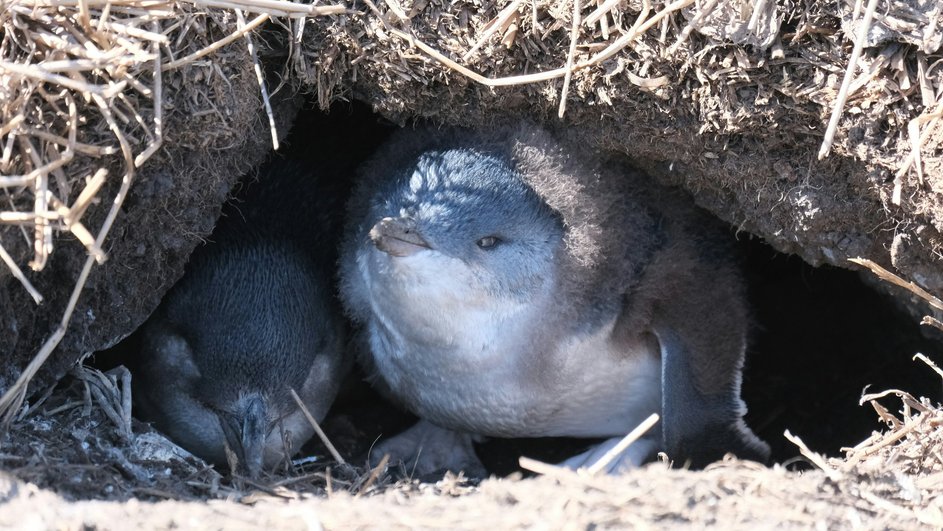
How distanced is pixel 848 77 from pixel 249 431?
2.11 m

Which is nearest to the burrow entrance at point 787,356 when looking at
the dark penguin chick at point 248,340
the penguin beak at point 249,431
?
the dark penguin chick at point 248,340

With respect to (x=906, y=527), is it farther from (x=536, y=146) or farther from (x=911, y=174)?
(x=536, y=146)

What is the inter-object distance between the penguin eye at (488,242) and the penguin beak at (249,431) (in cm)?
90

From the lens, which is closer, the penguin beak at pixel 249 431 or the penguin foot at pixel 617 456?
the penguin beak at pixel 249 431

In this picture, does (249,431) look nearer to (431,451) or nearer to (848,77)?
(431,451)

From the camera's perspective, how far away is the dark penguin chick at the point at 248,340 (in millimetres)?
3426

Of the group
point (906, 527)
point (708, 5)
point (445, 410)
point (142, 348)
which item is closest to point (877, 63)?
point (708, 5)

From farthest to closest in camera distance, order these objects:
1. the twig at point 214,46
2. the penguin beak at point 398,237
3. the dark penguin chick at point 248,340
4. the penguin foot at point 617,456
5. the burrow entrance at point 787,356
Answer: the burrow entrance at point 787,356 < the penguin foot at point 617,456 < the dark penguin chick at point 248,340 < the penguin beak at point 398,237 < the twig at point 214,46

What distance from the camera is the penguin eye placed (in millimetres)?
3294

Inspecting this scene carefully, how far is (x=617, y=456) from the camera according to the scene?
367cm

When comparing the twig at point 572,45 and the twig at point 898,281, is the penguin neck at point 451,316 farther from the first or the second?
the twig at point 898,281

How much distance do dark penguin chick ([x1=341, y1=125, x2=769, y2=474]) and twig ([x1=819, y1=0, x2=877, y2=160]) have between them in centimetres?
79

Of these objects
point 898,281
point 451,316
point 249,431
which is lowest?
point 249,431

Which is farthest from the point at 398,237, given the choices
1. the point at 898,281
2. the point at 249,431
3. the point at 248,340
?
the point at 898,281
